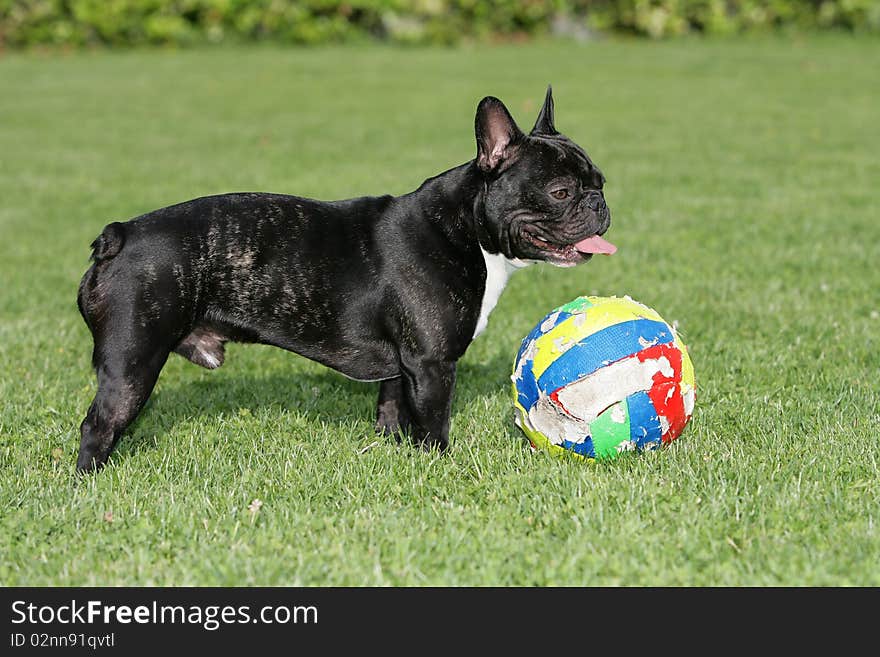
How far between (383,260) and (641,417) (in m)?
1.45

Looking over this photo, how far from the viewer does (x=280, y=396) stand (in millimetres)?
6406

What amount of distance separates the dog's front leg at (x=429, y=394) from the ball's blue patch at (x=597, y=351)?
47 cm

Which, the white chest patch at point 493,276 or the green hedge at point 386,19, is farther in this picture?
the green hedge at point 386,19

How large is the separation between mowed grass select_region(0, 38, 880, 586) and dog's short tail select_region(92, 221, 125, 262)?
3.40 ft

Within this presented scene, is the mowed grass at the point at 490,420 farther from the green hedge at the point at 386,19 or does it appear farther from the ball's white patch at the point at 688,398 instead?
the green hedge at the point at 386,19

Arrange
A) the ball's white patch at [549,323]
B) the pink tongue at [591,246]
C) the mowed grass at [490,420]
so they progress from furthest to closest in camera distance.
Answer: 1. the ball's white patch at [549,323]
2. the pink tongue at [591,246]
3. the mowed grass at [490,420]

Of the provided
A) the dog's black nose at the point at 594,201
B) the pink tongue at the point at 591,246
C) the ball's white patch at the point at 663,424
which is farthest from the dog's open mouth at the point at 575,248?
the ball's white patch at the point at 663,424

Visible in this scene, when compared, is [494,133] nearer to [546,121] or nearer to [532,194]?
[532,194]

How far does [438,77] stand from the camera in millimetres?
22344

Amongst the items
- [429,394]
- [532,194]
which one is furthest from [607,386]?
[532,194]

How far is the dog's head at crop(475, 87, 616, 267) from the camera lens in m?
5.00

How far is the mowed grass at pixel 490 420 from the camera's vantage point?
4199mm

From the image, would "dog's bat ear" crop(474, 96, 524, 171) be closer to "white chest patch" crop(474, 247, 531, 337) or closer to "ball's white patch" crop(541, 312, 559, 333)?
"white chest patch" crop(474, 247, 531, 337)
